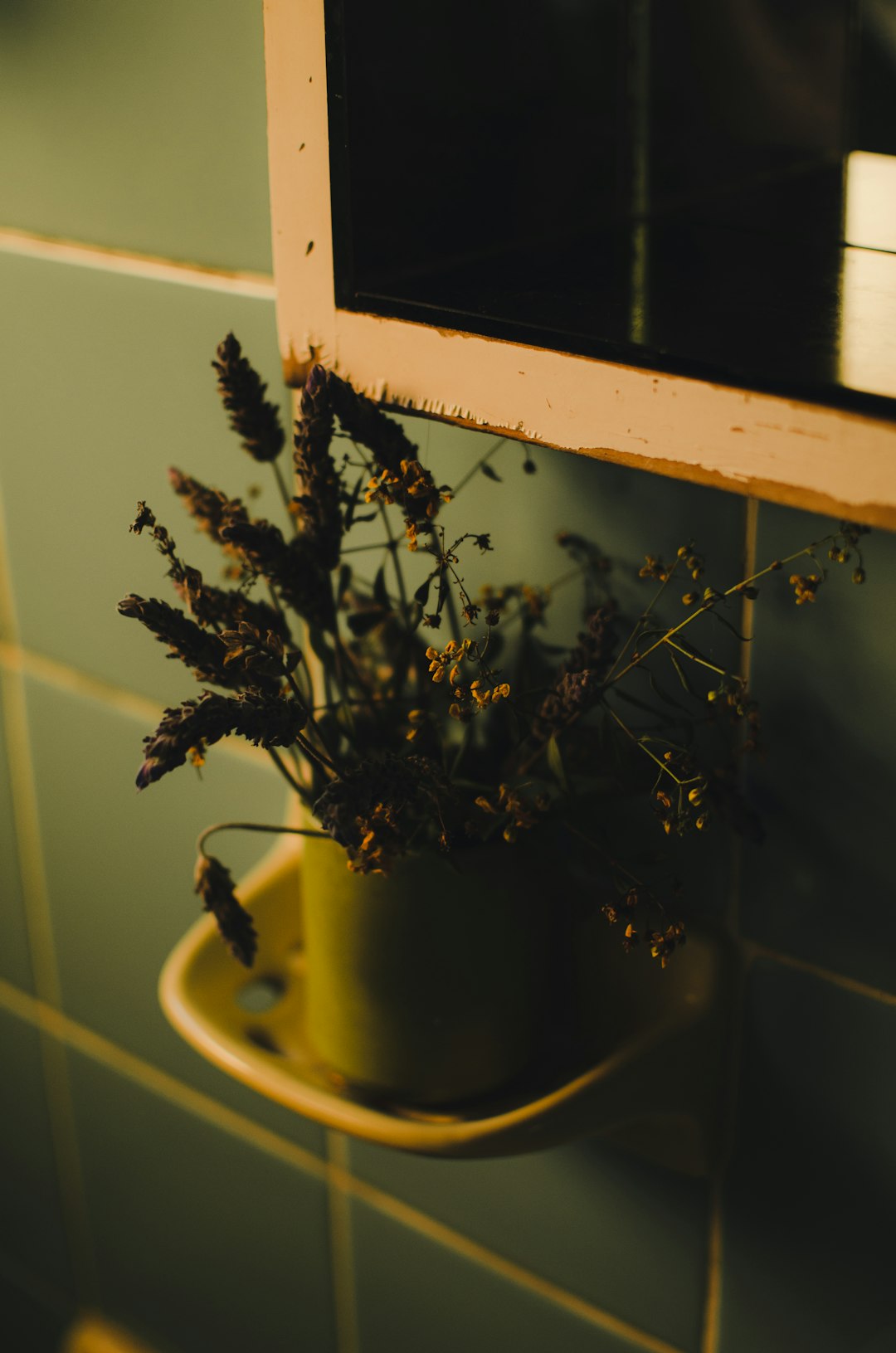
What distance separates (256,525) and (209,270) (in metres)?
0.24

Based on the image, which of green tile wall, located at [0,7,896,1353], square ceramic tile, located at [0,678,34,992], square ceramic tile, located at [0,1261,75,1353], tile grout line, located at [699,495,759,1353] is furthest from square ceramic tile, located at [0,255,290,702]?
square ceramic tile, located at [0,1261,75,1353]

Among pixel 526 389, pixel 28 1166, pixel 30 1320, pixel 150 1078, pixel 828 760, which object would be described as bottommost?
pixel 30 1320

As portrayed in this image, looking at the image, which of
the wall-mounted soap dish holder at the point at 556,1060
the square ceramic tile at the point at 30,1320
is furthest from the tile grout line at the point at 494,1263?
the square ceramic tile at the point at 30,1320

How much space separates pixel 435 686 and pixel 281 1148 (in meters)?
0.38

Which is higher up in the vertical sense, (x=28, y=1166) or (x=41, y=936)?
(x=41, y=936)

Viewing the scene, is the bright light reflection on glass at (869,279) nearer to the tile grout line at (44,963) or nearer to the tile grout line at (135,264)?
the tile grout line at (135,264)

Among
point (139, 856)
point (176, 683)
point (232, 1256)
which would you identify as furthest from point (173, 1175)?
point (176, 683)

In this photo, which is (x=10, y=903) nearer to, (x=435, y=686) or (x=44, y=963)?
(x=44, y=963)

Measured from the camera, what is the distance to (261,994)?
0.62 m

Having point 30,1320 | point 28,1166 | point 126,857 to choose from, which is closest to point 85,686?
point 126,857

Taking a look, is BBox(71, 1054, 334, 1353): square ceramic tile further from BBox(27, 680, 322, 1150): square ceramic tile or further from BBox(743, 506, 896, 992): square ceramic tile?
BBox(743, 506, 896, 992): square ceramic tile

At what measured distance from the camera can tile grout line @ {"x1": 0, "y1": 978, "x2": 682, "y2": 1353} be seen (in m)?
0.67

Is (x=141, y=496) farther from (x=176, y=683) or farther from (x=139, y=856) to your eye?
(x=139, y=856)

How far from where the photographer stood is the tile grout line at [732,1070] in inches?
19.5
